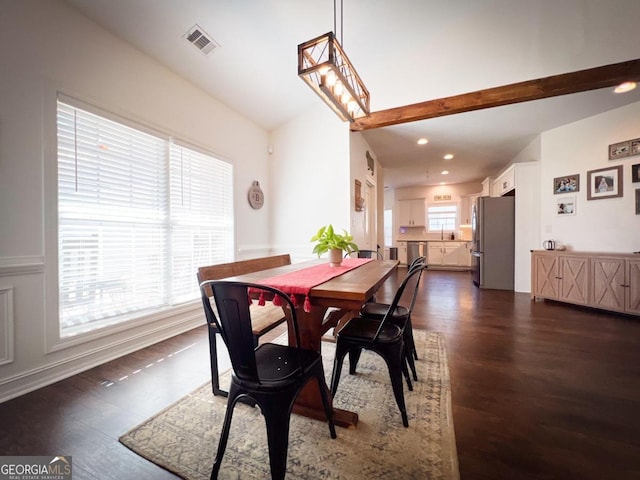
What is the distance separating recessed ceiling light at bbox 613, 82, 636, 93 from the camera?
9.77 ft

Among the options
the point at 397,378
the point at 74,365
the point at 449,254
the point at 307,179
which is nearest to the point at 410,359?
the point at 397,378

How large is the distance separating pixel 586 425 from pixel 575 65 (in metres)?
3.72

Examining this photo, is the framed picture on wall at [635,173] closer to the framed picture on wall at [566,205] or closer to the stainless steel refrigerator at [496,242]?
the framed picture on wall at [566,205]

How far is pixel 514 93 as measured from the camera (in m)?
3.18

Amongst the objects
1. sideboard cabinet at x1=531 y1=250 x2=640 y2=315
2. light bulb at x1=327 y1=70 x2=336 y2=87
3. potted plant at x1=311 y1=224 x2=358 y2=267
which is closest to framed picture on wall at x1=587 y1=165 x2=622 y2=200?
sideboard cabinet at x1=531 y1=250 x2=640 y2=315

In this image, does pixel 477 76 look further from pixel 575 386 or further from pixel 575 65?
pixel 575 386

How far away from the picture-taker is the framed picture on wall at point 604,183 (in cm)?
353

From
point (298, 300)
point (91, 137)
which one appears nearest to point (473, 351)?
point (298, 300)

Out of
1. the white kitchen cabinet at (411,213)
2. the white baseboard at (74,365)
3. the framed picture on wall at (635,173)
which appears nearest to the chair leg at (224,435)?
the white baseboard at (74,365)

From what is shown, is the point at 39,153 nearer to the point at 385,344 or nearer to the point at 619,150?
the point at 385,344

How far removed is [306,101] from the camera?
12.5 feet

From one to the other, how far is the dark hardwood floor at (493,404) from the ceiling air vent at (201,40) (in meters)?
2.96

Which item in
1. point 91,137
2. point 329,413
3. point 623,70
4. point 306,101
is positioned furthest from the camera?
point 306,101

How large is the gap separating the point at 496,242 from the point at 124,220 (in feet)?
19.5
